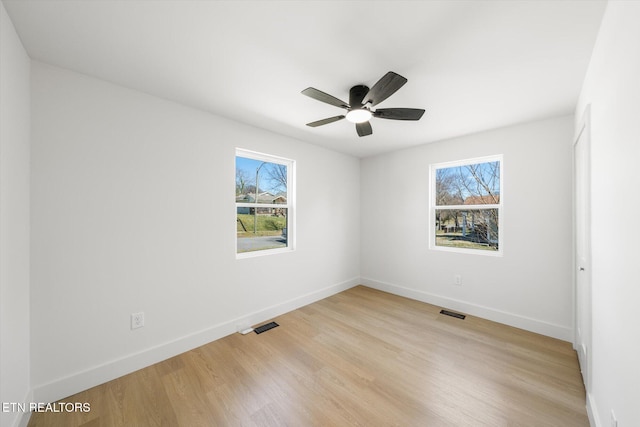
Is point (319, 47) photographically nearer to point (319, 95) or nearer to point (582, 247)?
point (319, 95)

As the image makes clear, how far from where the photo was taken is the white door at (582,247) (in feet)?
5.64

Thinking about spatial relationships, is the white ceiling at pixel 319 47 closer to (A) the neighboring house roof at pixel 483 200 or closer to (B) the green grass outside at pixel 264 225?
(A) the neighboring house roof at pixel 483 200

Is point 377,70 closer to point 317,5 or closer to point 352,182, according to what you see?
point 317,5

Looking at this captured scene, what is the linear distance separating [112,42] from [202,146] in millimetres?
1067

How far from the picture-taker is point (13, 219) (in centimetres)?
144

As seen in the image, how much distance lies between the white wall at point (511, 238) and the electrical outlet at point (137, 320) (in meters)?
3.38

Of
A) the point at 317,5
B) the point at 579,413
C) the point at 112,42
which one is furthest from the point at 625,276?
the point at 112,42

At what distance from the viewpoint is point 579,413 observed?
1646 mm

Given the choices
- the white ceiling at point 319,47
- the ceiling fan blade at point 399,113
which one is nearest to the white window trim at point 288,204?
the white ceiling at point 319,47

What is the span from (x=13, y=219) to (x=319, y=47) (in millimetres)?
2129

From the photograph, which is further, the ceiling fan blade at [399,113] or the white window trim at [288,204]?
the white window trim at [288,204]

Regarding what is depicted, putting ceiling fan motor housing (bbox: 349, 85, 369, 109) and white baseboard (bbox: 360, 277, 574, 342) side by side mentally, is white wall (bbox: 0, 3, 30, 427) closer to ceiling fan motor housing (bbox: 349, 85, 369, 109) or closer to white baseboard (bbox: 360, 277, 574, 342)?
ceiling fan motor housing (bbox: 349, 85, 369, 109)

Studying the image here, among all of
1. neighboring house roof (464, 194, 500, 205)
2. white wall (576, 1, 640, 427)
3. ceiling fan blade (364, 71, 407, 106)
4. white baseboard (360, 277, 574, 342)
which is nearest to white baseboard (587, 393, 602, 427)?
white wall (576, 1, 640, 427)

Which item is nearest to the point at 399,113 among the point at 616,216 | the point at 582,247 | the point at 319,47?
the point at 319,47
